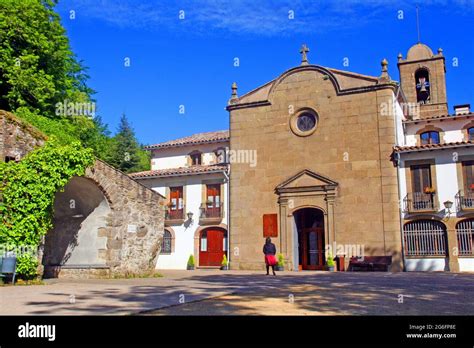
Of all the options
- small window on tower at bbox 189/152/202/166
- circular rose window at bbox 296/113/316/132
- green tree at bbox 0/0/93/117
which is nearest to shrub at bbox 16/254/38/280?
green tree at bbox 0/0/93/117

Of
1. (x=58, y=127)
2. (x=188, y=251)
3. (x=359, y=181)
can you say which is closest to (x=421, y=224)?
(x=359, y=181)

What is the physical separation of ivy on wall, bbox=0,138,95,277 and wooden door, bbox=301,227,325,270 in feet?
46.3

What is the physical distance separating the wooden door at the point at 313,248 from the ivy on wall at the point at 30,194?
14.1 meters

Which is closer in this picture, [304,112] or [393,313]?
[393,313]

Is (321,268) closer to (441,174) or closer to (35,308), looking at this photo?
(441,174)

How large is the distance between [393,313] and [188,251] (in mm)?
20962

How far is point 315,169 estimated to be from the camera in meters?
23.5

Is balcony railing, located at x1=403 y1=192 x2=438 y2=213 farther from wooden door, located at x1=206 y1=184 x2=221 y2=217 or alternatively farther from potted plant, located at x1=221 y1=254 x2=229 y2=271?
wooden door, located at x1=206 y1=184 x2=221 y2=217

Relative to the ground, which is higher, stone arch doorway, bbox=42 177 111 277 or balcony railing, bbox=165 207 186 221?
balcony railing, bbox=165 207 186 221

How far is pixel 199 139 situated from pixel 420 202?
16.1 m

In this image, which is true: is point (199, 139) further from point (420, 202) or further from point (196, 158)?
point (420, 202)

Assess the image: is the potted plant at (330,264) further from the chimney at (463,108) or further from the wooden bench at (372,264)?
the chimney at (463,108)

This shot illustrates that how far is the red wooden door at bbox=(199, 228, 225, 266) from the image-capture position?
1027 inches
